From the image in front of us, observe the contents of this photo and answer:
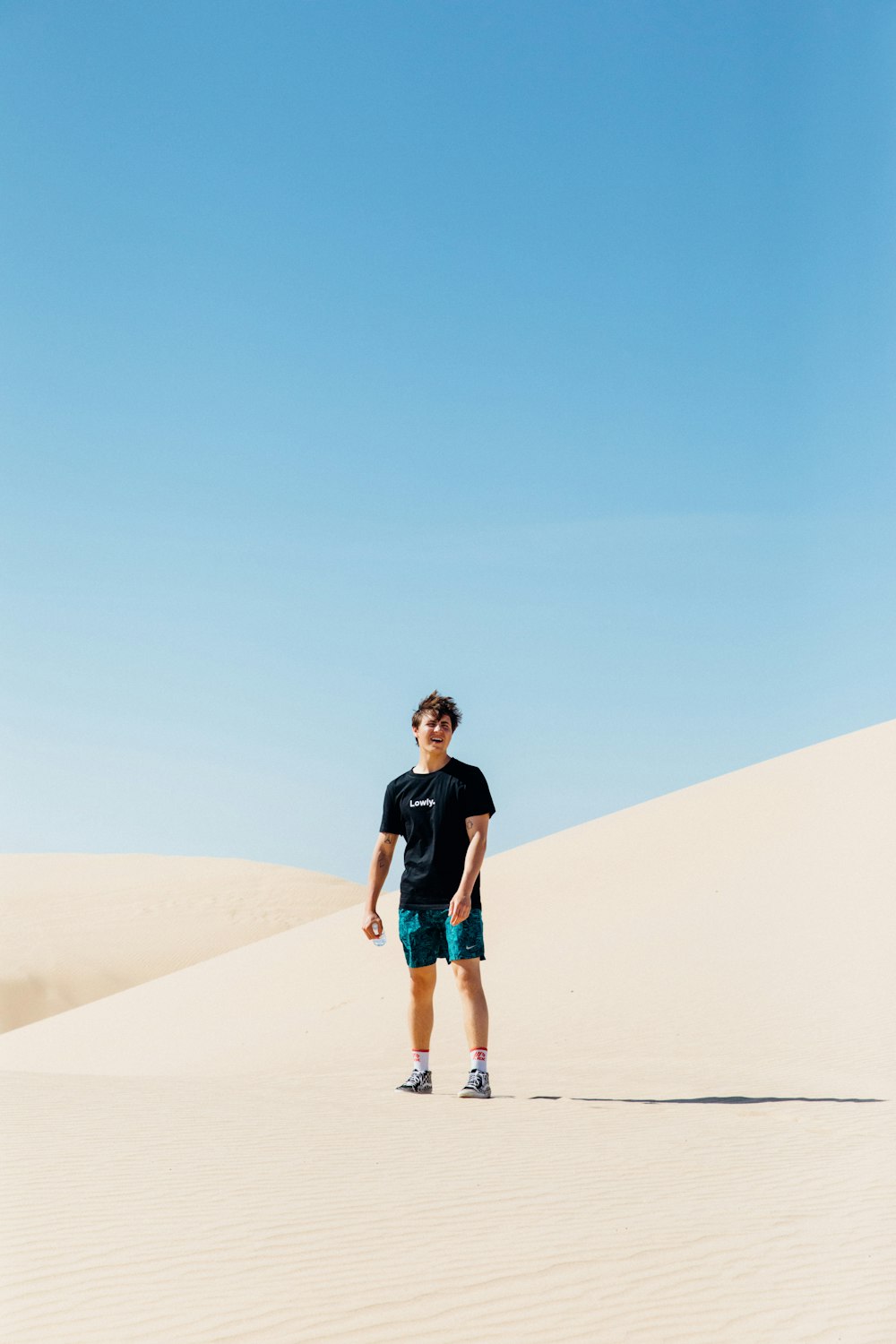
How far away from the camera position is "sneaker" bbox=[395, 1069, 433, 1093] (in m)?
7.77

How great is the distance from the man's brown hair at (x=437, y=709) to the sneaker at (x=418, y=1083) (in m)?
2.17

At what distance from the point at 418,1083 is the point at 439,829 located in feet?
5.44

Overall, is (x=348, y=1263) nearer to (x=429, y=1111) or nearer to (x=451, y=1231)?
(x=451, y=1231)

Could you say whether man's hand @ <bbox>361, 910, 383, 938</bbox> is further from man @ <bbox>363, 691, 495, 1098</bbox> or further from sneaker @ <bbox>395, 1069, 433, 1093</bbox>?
sneaker @ <bbox>395, 1069, 433, 1093</bbox>

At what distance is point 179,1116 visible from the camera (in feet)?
21.7

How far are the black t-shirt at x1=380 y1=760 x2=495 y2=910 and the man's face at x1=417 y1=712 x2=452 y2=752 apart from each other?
0.14 metres

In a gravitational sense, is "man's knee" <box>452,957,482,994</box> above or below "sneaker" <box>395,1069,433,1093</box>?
above

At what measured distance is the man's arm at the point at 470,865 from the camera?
23.6 ft

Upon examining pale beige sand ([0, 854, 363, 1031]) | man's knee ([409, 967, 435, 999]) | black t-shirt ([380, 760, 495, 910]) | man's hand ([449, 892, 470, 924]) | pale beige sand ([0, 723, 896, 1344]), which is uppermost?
pale beige sand ([0, 854, 363, 1031])

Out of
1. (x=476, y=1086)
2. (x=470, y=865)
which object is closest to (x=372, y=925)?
(x=470, y=865)

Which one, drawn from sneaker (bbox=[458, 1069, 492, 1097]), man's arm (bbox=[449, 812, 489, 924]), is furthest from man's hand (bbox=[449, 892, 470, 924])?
sneaker (bbox=[458, 1069, 492, 1097])

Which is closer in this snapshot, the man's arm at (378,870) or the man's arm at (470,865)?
the man's arm at (470,865)

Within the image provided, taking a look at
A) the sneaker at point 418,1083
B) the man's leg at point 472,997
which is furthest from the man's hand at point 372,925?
the sneaker at point 418,1083

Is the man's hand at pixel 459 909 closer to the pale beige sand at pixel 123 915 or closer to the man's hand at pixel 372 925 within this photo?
the man's hand at pixel 372 925
